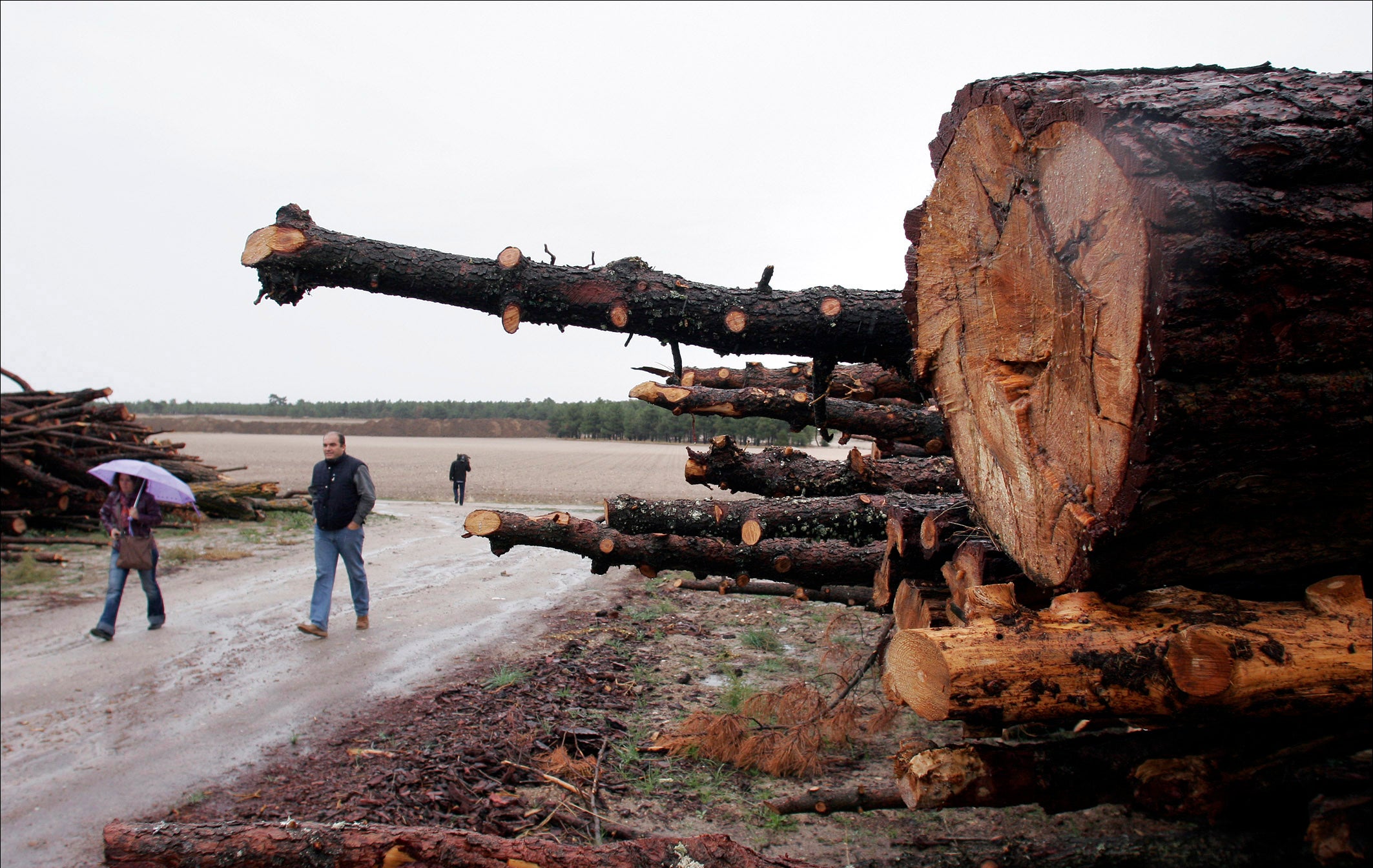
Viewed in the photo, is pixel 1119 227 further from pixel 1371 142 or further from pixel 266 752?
pixel 266 752

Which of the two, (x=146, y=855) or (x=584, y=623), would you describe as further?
(x=584, y=623)

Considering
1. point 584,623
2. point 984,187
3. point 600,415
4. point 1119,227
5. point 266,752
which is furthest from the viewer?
point 600,415

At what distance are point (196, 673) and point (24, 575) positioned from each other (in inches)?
203

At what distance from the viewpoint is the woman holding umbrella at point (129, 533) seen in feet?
22.2

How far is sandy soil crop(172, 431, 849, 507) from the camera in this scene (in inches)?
947

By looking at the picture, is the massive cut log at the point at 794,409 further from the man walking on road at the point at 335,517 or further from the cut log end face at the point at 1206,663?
the man walking on road at the point at 335,517

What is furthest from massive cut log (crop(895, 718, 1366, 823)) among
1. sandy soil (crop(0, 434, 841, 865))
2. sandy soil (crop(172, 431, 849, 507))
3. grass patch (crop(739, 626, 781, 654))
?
sandy soil (crop(172, 431, 849, 507))

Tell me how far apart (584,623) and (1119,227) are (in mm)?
6207

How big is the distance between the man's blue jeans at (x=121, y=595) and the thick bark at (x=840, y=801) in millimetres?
6147

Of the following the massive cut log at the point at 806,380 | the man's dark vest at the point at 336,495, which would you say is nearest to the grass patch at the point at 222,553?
the man's dark vest at the point at 336,495

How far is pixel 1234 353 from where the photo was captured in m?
1.60

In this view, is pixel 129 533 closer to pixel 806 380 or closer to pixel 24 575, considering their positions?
pixel 24 575

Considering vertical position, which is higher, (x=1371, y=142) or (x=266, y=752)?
(x=1371, y=142)

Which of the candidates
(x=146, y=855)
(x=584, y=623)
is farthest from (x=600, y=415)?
(x=146, y=855)
